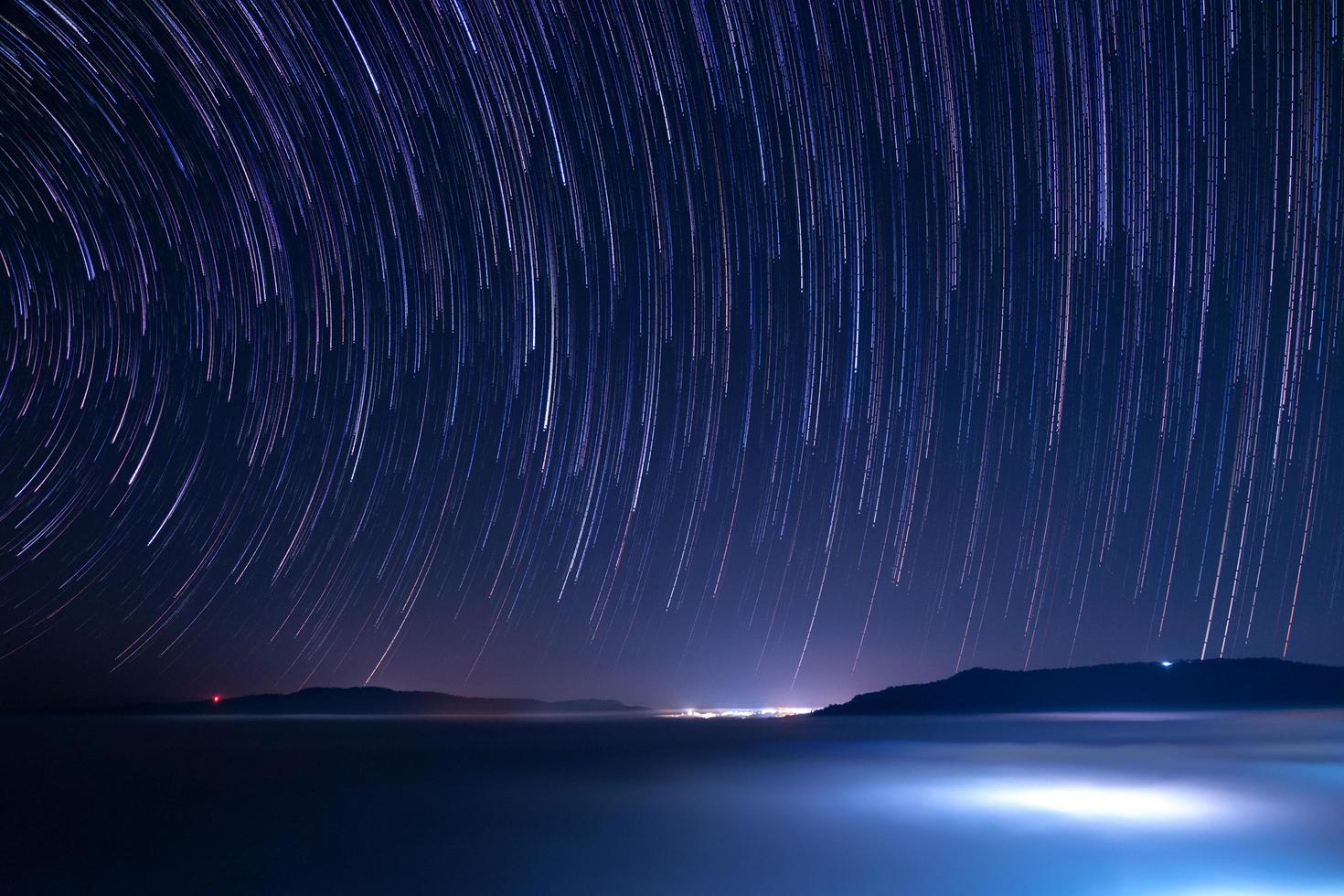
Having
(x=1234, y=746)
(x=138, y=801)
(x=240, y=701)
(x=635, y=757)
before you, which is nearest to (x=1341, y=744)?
(x=1234, y=746)

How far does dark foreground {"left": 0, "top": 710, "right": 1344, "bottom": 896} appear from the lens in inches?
345

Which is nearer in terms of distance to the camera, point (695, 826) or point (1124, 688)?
point (695, 826)

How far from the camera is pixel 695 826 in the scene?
12.7m

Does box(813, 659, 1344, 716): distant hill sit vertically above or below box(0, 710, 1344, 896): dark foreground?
above

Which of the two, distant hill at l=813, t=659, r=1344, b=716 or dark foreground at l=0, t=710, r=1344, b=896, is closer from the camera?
dark foreground at l=0, t=710, r=1344, b=896

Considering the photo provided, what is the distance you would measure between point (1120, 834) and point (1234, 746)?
Result: 2249 centimetres

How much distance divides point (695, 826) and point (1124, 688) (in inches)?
4624

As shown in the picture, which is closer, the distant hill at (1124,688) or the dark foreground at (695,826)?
the dark foreground at (695,826)

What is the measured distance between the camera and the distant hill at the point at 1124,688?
10331 centimetres

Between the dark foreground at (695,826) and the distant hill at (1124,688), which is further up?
the distant hill at (1124,688)

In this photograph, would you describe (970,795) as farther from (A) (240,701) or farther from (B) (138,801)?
(A) (240,701)

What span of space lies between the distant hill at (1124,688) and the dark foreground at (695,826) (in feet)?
269

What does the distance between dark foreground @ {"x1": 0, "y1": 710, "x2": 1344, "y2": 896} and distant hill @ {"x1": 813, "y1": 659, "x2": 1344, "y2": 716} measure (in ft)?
269

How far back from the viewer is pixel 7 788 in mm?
18531
